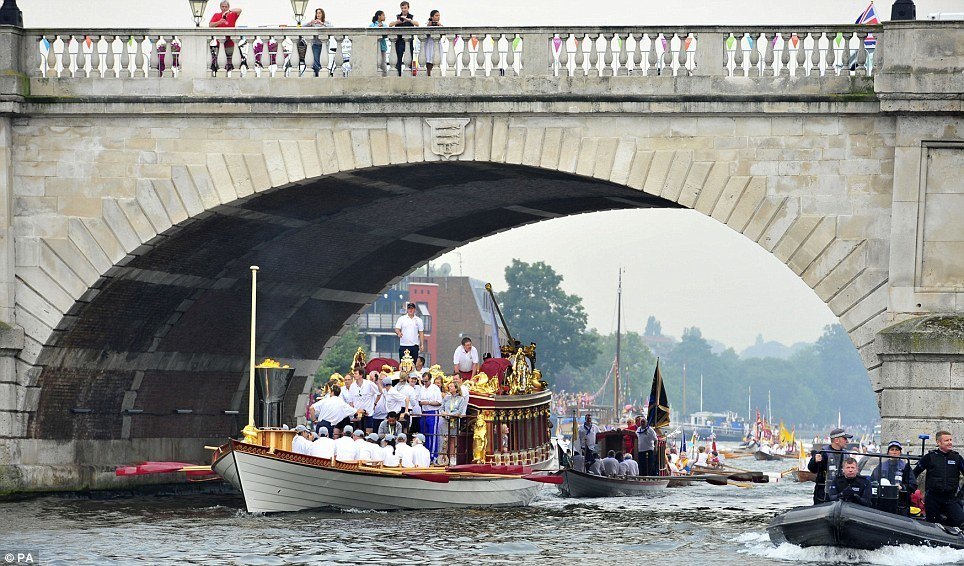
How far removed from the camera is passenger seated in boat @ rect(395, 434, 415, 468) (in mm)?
30344

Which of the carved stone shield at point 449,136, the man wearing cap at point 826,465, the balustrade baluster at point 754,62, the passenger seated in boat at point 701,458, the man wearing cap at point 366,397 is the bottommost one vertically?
the passenger seated in boat at point 701,458

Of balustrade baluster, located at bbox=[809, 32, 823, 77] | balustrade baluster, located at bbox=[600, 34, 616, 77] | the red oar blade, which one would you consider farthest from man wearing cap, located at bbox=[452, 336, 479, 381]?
balustrade baluster, located at bbox=[809, 32, 823, 77]

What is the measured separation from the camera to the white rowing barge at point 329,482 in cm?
2881

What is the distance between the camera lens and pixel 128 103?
1192 inches

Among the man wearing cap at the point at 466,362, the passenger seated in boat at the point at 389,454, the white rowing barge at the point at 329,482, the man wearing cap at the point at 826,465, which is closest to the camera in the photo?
the man wearing cap at the point at 826,465

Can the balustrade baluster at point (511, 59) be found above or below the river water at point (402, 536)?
above

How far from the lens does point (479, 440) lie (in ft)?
107

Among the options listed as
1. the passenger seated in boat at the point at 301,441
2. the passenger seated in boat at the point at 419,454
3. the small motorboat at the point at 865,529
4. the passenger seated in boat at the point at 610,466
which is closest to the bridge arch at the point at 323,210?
the passenger seated in boat at the point at 301,441

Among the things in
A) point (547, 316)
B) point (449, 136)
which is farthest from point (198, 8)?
point (547, 316)

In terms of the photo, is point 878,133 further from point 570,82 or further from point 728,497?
point 728,497

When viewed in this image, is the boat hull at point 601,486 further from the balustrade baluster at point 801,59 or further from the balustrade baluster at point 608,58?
the balustrade baluster at point 801,59

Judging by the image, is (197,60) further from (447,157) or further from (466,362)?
(466,362)

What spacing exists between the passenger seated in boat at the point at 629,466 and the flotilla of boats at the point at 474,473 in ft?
6.39

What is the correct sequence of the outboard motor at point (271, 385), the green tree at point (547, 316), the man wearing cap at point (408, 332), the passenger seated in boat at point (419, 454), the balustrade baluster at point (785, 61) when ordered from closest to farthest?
the balustrade baluster at point (785, 61) → the passenger seated in boat at point (419, 454) → the outboard motor at point (271, 385) → the man wearing cap at point (408, 332) → the green tree at point (547, 316)
